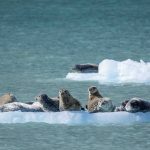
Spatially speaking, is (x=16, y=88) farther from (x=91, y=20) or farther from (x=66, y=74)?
(x=91, y=20)

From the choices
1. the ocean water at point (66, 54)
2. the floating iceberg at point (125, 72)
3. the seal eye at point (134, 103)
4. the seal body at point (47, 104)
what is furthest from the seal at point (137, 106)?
the floating iceberg at point (125, 72)

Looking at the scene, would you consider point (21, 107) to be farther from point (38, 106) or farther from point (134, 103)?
point (134, 103)

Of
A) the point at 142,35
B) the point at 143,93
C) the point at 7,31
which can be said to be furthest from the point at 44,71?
the point at 7,31

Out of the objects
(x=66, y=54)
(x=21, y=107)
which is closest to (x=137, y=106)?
(x=21, y=107)

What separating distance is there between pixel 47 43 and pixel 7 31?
26.9 feet

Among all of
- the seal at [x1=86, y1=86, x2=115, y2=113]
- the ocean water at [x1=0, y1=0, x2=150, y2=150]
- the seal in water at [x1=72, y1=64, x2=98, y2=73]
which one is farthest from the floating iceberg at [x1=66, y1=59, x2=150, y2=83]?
the seal at [x1=86, y1=86, x2=115, y2=113]

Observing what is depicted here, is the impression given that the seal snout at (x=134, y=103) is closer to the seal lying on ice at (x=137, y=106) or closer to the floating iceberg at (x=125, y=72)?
the seal lying on ice at (x=137, y=106)

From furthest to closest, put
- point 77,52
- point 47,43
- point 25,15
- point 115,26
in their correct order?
point 25,15
point 115,26
point 47,43
point 77,52

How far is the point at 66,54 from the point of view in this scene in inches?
1923

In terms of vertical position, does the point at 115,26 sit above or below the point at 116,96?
above

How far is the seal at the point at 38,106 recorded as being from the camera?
1267 inches

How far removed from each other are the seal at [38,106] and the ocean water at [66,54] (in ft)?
1.27

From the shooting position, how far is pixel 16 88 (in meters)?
37.9

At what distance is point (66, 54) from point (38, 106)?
16.6 metres
